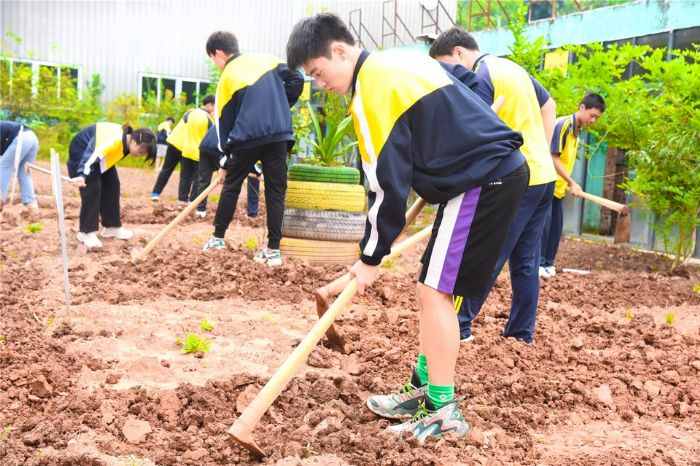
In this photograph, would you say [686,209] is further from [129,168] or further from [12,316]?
[129,168]

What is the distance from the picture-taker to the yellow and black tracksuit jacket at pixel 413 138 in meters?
2.57

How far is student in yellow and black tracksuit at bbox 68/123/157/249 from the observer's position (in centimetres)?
680

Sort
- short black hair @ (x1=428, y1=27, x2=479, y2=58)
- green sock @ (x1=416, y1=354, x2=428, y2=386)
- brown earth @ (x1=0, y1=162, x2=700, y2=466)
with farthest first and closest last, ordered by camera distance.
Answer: short black hair @ (x1=428, y1=27, x2=479, y2=58)
green sock @ (x1=416, y1=354, x2=428, y2=386)
brown earth @ (x1=0, y1=162, x2=700, y2=466)

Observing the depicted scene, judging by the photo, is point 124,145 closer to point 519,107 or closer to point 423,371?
point 519,107

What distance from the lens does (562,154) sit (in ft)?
22.3

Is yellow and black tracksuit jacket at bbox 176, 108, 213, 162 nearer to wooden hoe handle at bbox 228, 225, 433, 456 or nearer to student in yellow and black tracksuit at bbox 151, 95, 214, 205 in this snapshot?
student in yellow and black tracksuit at bbox 151, 95, 214, 205

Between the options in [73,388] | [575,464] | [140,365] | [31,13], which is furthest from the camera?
[31,13]

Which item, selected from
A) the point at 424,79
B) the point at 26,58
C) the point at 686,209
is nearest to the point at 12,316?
the point at 424,79

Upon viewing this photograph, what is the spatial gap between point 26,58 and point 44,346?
1770 centimetres

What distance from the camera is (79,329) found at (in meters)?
4.11

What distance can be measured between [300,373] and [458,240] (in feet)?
4.05

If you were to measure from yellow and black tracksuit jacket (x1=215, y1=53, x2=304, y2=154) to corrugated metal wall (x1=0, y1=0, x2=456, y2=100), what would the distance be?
44.2 ft

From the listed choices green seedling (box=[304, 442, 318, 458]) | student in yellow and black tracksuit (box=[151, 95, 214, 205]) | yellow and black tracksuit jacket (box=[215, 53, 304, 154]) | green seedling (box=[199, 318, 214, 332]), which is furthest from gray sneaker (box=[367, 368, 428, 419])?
student in yellow and black tracksuit (box=[151, 95, 214, 205])

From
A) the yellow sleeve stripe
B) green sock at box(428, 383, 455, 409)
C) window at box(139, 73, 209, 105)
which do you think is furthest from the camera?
window at box(139, 73, 209, 105)
